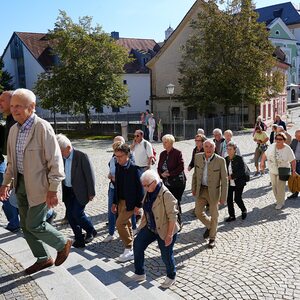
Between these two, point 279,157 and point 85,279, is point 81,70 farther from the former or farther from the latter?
point 85,279

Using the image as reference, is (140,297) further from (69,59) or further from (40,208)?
(69,59)

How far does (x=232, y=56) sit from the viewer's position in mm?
28031

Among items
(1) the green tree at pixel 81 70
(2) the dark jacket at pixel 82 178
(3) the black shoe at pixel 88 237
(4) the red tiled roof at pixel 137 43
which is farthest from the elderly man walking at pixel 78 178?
(4) the red tiled roof at pixel 137 43

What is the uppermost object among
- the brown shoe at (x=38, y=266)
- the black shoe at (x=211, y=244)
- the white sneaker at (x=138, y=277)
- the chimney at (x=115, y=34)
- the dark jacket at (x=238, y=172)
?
the chimney at (x=115, y=34)

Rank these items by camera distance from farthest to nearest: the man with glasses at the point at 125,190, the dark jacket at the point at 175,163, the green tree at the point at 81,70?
the green tree at the point at 81,70
the dark jacket at the point at 175,163
the man with glasses at the point at 125,190

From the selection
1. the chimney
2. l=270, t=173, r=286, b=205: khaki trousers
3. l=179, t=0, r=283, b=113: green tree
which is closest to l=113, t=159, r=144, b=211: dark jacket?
l=270, t=173, r=286, b=205: khaki trousers

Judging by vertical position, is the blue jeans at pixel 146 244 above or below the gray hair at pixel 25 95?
below

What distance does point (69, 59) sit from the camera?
30969 mm

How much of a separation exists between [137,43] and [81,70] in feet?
93.5

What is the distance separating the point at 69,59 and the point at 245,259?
2760 cm

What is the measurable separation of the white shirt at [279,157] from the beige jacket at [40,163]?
626cm

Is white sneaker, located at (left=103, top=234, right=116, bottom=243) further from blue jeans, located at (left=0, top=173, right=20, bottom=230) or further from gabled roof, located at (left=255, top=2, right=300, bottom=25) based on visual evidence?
gabled roof, located at (left=255, top=2, right=300, bottom=25)

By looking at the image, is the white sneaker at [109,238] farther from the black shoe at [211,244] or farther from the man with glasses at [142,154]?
the man with glasses at [142,154]

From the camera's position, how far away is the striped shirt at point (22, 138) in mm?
4281
